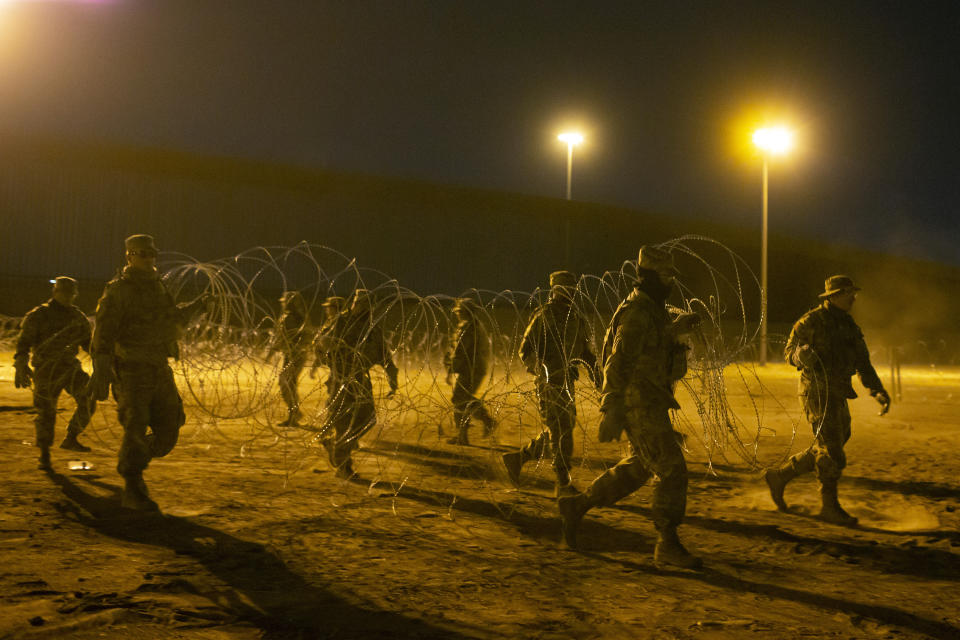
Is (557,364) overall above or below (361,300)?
below

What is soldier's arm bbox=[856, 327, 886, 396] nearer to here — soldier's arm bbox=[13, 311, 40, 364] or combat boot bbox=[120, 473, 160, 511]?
combat boot bbox=[120, 473, 160, 511]

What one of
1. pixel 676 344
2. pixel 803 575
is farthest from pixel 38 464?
pixel 803 575

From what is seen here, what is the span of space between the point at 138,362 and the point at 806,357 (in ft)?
14.5

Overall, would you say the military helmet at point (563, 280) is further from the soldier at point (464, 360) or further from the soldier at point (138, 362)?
the soldier at point (138, 362)

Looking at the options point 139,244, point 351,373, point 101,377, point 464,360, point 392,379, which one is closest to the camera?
point 101,377

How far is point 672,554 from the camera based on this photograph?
177 inches

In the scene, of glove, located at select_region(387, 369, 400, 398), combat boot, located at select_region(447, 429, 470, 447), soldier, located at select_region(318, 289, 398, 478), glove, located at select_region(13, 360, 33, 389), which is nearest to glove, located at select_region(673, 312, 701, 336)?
soldier, located at select_region(318, 289, 398, 478)

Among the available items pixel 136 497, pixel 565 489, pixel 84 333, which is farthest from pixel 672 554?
pixel 84 333

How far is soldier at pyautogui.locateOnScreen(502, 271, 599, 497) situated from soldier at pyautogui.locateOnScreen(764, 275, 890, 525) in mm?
1464

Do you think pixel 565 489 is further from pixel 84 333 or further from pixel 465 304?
pixel 84 333

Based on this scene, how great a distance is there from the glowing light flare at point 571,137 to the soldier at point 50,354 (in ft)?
80.1

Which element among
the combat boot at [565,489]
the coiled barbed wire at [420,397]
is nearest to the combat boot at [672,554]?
the coiled barbed wire at [420,397]

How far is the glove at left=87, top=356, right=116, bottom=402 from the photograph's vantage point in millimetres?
5277

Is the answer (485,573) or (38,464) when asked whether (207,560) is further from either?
(38,464)
